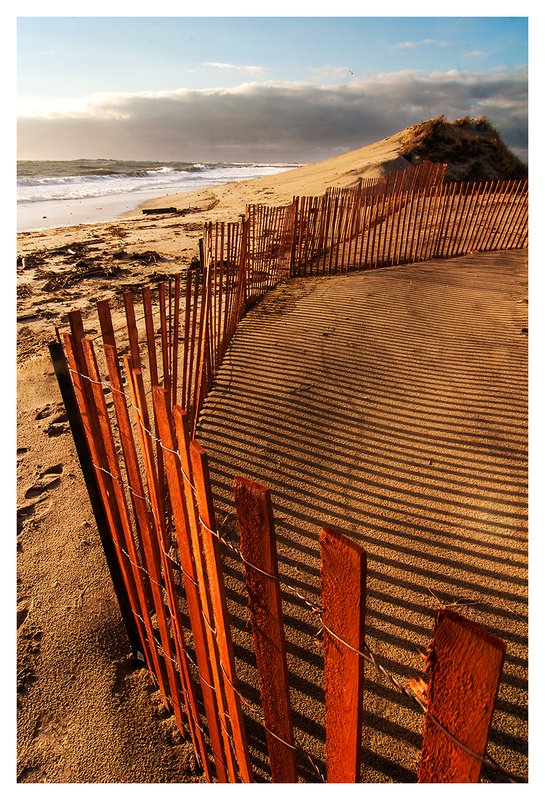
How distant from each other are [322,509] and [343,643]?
85.6 inches

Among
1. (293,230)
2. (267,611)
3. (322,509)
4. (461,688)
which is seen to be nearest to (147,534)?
(267,611)

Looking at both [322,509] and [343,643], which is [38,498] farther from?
[343,643]

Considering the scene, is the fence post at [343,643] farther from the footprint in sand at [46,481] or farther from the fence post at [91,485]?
the footprint in sand at [46,481]

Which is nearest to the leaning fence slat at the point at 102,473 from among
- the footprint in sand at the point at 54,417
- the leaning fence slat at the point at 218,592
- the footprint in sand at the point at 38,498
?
the leaning fence slat at the point at 218,592

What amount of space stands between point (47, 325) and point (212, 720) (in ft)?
21.2

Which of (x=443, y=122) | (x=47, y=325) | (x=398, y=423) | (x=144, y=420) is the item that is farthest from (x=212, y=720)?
(x=443, y=122)

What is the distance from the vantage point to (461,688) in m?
0.78

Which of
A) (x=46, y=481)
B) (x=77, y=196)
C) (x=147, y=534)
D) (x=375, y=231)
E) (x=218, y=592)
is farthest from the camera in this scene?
(x=77, y=196)

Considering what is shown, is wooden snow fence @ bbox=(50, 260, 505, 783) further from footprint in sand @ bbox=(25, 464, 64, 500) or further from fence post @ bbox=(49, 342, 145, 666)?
footprint in sand @ bbox=(25, 464, 64, 500)

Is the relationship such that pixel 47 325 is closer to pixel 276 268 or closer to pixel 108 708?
pixel 276 268

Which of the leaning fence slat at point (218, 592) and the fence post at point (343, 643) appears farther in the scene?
the leaning fence slat at point (218, 592)

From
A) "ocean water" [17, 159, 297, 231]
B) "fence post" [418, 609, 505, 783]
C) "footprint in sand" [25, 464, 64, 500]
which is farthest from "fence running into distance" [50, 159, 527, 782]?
"ocean water" [17, 159, 297, 231]

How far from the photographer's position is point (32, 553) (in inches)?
113

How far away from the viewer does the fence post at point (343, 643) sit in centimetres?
87
